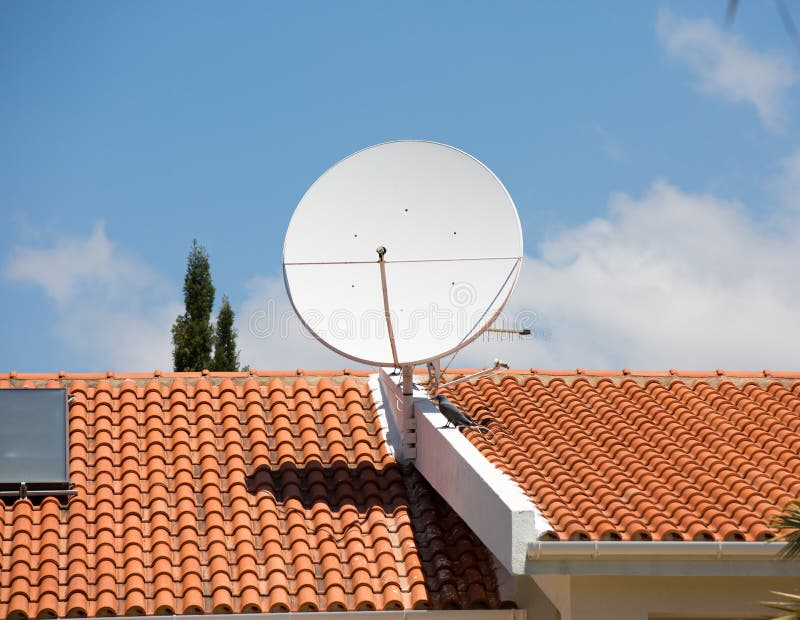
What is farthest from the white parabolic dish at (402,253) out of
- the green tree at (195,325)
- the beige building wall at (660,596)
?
the green tree at (195,325)

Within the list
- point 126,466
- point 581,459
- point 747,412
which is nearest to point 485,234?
point 581,459

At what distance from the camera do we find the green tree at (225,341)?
37844mm

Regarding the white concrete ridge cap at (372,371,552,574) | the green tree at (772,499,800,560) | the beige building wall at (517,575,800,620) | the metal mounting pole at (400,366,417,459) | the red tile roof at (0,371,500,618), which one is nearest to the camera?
the green tree at (772,499,800,560)

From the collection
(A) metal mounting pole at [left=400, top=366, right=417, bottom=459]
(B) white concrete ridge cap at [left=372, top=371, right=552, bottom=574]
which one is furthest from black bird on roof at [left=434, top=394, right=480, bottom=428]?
(A) metal mounting pole at [left=400, top=366, right=417, bottom=459]

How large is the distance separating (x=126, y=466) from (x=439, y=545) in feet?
11.4

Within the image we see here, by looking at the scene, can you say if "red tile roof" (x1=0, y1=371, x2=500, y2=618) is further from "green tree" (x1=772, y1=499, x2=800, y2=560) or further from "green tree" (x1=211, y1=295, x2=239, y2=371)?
"green tree" (x1=211, y1=295, x2=239, y2=371)

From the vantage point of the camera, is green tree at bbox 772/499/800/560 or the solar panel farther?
the solar panel

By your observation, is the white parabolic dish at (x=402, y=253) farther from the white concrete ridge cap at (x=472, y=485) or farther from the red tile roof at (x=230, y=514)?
the red tile roof at (x=230, y=514)

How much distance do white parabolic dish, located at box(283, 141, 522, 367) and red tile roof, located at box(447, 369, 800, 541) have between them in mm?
1369

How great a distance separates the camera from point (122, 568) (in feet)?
37.5

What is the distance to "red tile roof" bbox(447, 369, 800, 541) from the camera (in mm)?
10219

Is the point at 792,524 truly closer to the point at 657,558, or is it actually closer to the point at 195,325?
the point at 657,558

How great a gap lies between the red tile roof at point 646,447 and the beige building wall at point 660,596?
563mm

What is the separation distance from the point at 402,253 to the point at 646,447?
332cm
